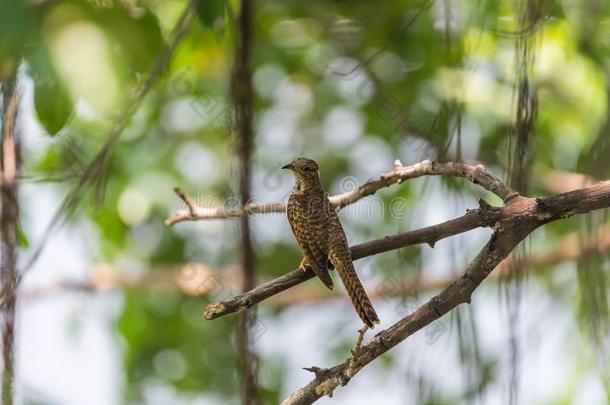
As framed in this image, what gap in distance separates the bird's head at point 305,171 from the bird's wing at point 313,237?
0.32 m

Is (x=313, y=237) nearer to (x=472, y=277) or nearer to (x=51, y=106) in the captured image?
(x=472, y=277)

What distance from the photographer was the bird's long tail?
3.58m

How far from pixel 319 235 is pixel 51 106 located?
2.06m

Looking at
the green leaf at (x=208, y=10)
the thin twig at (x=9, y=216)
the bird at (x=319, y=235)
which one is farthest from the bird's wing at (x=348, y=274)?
the thin twig at (x=9, y=216)

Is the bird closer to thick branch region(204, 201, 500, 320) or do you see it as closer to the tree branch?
thick branch region(204, 201, 500, 320)

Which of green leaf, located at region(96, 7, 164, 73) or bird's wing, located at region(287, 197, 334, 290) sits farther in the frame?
bird's wing, located at region(287, 197, 334, 290)

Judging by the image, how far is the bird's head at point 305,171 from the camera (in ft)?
15.8

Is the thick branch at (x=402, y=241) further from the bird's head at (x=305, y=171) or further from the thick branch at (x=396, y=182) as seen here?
the bird's head at (x=305, y=171)

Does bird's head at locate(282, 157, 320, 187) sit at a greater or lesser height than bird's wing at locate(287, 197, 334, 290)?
greater

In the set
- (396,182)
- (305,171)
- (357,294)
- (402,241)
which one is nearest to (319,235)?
(357,294)

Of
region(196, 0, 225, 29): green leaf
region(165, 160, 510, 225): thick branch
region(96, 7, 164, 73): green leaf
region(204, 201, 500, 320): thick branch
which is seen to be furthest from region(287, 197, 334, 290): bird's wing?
region(96, 7, 164, 73): green leaf

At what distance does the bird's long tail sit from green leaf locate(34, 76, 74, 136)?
1530mm

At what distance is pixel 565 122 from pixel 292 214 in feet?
11.1

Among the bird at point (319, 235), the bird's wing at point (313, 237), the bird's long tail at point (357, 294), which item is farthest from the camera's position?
the bird's wing at point (313, 237)
